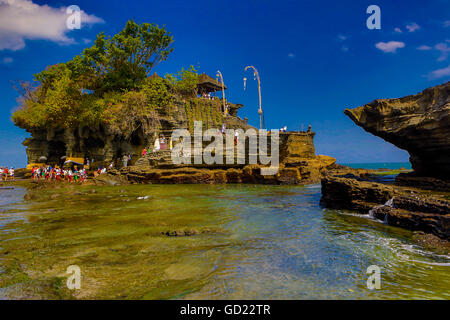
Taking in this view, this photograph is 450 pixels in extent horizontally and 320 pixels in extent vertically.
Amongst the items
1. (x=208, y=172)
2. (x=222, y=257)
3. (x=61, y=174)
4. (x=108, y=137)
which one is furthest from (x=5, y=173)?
(x=222, y=257)

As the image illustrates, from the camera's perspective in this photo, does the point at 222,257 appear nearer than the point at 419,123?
Yes

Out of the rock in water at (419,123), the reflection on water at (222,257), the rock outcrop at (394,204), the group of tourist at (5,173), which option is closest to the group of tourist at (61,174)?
the group of tourist at (5,173)

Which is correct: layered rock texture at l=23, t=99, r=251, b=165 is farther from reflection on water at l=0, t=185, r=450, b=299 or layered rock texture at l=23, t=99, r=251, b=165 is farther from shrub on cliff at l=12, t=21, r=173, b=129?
reflection on water at l=0, t=185, r=450, b=299

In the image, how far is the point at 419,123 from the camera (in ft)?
28.3

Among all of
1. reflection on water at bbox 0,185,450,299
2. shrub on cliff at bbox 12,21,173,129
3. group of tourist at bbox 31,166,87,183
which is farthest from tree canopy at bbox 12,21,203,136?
reflection on water at bbox 0,185,450,299

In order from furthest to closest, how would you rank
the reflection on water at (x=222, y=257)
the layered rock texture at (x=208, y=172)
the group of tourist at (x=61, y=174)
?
the group of tourist at (x=61, y=174) → the layered rock texture at (x=208, y=172) → the reflection on water at (x=222, y=257)

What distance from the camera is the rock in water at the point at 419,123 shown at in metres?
8.22

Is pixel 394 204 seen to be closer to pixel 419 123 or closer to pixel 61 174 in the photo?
pixel 419 123

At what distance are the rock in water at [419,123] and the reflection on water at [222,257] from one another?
3.71 meters

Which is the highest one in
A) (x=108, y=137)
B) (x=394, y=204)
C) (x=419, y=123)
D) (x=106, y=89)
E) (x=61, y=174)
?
(x=106, y=89)

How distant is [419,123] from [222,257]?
8.31 metres

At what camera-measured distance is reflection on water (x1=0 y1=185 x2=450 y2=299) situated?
3.50m

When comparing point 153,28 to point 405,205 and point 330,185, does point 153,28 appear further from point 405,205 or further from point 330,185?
point 405,205

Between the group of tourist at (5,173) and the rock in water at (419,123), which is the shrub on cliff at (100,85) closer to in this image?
the group of tourist at (5,173)
